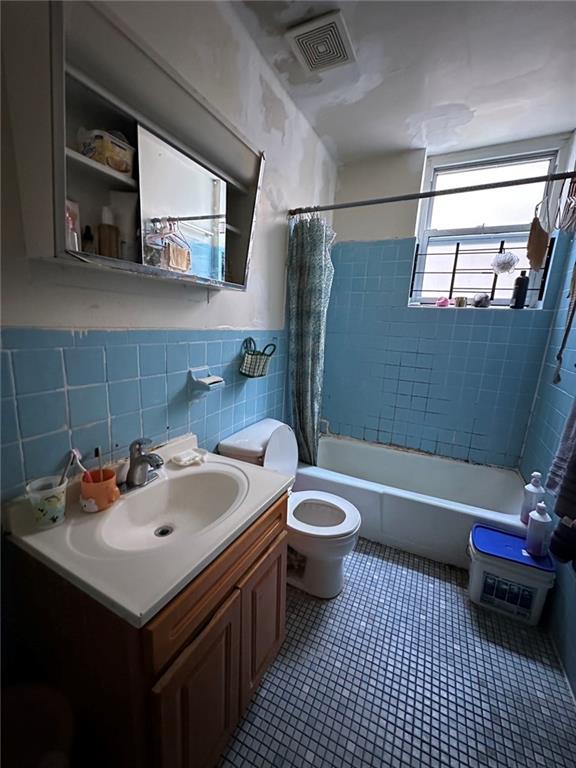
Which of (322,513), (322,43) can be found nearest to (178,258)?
(322,43)

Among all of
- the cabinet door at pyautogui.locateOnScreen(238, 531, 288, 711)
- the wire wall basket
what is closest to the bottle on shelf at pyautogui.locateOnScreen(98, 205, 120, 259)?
the wire wall basket

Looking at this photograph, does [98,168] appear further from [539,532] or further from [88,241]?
[539,532]

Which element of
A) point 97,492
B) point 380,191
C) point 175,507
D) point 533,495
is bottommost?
point 533,495

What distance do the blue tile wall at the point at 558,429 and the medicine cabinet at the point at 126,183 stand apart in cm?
181

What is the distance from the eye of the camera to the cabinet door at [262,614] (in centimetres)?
96

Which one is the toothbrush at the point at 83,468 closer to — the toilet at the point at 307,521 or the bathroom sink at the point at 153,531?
the bathroom sink at the point at 153,531

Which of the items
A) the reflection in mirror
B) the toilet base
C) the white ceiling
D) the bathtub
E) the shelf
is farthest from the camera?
the bathtub

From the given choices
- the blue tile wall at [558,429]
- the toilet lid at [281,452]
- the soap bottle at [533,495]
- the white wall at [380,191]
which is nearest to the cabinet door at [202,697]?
the toilet lid at [281,452]

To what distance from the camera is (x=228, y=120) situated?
112cm

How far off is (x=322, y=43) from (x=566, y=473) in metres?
2.03

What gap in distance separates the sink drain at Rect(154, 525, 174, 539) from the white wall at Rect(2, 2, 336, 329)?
2.28ft

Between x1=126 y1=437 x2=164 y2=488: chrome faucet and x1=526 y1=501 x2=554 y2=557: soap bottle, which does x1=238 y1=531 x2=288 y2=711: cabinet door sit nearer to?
x1=126 y1=437 x2=164 y2=488: chrome faucet

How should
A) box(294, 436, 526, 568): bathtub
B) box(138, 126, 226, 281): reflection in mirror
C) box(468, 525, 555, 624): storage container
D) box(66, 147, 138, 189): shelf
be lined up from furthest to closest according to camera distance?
box(294, 436, 526, 568): bathtub → box(468, 525, 555, 624): storage container → box(138, 126, 226, 281): reflection in mirror → box(66, 147, 138, 189): shelf

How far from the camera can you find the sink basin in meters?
0.94
